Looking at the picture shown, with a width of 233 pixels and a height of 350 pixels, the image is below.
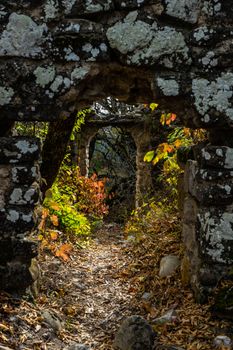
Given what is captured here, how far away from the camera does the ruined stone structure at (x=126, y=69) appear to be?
3.04 metres

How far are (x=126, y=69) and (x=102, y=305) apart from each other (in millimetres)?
2189

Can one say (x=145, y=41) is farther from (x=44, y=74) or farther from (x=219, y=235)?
(x=219, y=235)

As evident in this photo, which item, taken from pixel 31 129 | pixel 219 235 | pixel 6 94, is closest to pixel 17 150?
pixel 6 94

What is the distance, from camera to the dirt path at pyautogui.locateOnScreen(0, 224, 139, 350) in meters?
2.93

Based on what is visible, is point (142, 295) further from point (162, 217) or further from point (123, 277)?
point (162, 217)

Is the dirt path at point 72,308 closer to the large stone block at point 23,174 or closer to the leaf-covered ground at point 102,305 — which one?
the leaf-covered ground at point 102,305

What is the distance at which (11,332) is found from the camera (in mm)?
2807

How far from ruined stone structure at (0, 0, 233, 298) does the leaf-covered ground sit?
1.08ft

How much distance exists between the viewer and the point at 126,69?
3.17m

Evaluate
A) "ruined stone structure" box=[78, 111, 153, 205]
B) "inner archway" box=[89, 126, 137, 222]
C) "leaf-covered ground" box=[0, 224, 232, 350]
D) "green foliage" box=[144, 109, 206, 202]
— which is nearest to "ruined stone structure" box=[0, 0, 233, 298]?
"leaf-covered ground" box=[0, 224, 232, 350]

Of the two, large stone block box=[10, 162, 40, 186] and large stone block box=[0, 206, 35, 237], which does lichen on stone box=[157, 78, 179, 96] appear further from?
large stone block box=[0, 206, 35, 237]

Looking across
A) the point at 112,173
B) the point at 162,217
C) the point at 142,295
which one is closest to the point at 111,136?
the point at 112,173

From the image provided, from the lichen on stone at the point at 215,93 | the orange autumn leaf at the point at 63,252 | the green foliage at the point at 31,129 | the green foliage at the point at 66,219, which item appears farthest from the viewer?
the green foliage at the point at 31,129

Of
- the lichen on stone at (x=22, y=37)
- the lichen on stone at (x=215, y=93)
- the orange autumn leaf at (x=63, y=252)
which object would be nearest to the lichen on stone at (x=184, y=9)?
the lichen on stone at (x=215, y=93)
